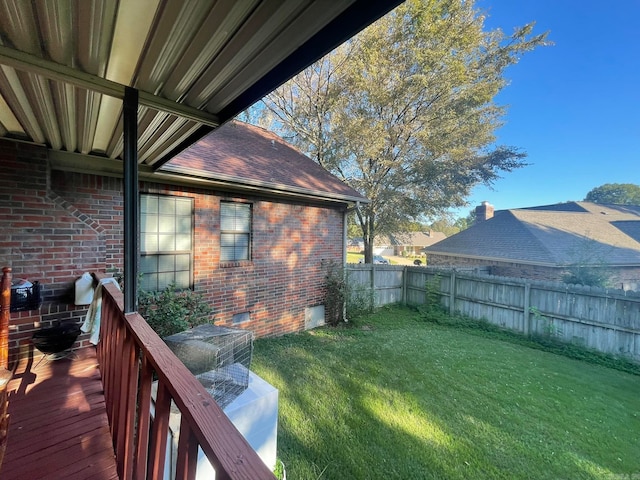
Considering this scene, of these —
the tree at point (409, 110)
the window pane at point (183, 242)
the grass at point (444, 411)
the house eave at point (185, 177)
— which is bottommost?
the grass at point (444, 411)

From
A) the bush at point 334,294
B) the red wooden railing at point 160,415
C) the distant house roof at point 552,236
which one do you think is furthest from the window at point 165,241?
the distant house roof at point 552,236

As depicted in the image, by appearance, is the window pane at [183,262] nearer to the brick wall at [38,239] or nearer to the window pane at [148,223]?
the window pane at [148,223]

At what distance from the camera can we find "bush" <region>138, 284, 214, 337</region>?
3.84 metres

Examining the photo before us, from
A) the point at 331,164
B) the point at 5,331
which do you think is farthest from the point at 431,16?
the point at 5,331

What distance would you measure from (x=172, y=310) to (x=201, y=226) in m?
1.72

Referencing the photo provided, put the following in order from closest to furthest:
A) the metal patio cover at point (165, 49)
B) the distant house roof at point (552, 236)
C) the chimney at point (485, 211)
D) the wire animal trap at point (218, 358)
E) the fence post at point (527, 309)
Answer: the metal patio cover at point (165, 49) → the wire animal trap at point (218, 358) → the fence post at point (527, 309) → the distant house roof at point (552, 236) → the chimney at point (485, 211)

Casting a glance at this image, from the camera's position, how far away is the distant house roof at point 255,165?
16.0 ft

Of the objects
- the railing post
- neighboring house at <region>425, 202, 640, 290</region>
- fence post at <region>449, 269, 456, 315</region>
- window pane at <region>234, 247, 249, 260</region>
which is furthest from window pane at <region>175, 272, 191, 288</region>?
neighboring house at <region>425, 202, 640, 290</region>

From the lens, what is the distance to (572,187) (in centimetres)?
2967

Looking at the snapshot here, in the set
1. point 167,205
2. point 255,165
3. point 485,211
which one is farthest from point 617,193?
point 167,205

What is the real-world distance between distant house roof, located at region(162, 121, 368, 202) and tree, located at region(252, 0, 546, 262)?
3868mm

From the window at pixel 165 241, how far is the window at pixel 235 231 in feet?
2.13

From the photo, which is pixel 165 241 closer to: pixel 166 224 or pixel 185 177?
pixel 166 224

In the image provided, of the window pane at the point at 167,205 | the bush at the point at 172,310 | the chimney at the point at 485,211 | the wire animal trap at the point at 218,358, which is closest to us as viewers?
the wire animal trap at the point at 218,358
